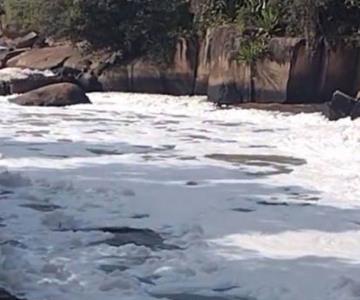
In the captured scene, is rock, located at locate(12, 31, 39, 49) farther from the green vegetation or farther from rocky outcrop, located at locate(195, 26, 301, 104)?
rocky outcrop, located at locate(195, 26, 301, 104)

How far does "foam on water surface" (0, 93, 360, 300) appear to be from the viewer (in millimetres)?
6367

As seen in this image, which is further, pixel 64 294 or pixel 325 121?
pixel 325 121

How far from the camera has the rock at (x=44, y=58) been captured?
25.6 m

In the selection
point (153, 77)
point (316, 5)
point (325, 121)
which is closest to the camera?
point (325, 121)

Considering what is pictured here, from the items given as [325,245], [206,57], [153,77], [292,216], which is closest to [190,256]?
[325,245]

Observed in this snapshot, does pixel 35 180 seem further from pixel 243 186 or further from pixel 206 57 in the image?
pixel 206 57

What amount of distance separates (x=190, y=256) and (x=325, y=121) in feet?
33.8

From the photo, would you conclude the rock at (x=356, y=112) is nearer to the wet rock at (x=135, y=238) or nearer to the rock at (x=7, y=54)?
the wet rock at (x=135, y=238)

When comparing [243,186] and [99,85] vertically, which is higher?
[243,186]

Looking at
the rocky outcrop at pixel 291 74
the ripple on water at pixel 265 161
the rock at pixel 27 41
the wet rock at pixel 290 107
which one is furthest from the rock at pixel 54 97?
the ripple on water at pixel 265 161

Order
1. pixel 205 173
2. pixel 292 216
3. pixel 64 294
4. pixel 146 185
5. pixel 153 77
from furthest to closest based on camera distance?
pixel 153 77
pixel 205 173
pixel 146 185
pixel 292 216
pixel 64 294

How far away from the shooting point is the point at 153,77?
23.1 meters

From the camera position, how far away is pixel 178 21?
2405 centimetres

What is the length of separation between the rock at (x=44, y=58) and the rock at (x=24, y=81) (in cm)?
111
